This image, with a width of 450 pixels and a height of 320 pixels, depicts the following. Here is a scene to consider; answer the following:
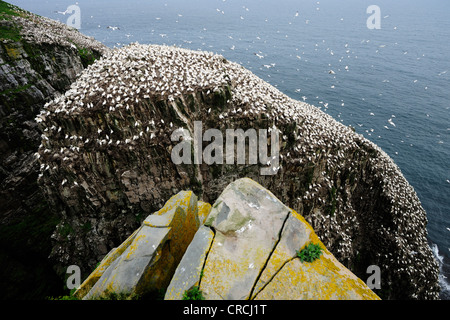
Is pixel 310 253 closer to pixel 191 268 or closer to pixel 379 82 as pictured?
pixel 191 268

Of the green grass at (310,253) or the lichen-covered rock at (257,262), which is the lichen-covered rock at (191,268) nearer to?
the lichen-covered rock at (257,262)

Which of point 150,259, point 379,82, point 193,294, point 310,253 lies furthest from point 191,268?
point 379,82

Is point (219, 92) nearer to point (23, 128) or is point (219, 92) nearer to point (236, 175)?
point (236, 175)

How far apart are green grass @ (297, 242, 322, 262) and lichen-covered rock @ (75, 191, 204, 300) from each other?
15.1ft

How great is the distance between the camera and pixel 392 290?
83.0 ft

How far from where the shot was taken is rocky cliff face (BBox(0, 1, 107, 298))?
68.0 feet

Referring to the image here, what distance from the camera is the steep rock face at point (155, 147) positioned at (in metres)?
15.7

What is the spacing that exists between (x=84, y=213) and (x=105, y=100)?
865 centimetres

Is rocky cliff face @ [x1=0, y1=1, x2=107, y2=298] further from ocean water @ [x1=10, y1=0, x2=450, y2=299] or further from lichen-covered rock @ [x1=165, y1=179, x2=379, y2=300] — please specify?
ocean water @ [x1=10, y1=0, x2=450, y2=299]

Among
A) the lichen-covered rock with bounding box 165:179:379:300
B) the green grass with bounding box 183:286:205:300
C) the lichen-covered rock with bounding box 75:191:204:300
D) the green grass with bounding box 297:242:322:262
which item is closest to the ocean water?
the green grass with bounding box 297:242:322:262

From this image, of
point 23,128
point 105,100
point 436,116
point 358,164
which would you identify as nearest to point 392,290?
point 358,164

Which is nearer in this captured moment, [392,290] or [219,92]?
[219,92]

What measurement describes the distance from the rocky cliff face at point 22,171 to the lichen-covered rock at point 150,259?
17012 mm

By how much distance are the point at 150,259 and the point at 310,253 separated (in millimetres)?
5404
